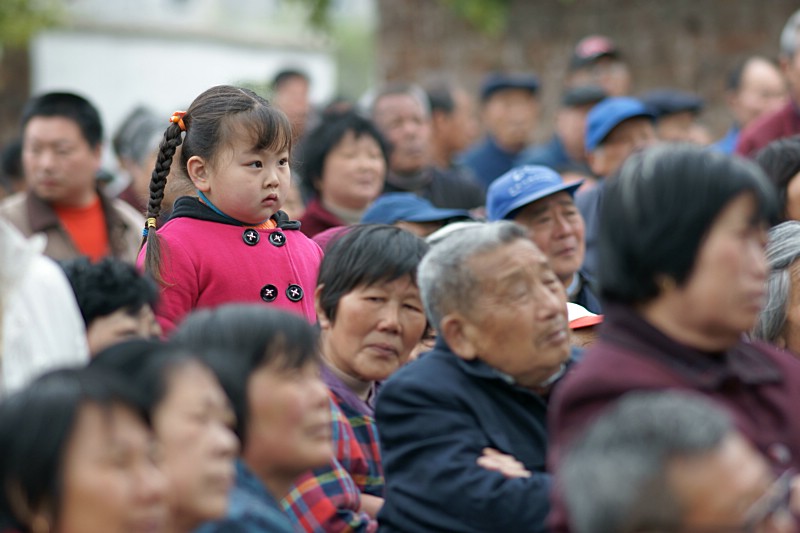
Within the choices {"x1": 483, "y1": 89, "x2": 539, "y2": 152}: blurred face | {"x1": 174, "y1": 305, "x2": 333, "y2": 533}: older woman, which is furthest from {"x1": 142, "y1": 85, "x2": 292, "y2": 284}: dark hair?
{"x1": 483, "y1": 89, "x2": 539, "y2": 152}: blurred face

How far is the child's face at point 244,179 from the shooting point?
4.70m

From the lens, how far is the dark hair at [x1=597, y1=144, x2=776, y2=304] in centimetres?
289

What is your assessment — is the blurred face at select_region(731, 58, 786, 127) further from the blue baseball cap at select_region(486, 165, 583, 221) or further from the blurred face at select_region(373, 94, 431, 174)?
the blue baseball cap at select_region(486, 165, 583, 221)

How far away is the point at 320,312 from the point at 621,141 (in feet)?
12.8

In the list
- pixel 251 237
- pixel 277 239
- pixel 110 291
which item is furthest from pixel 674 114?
pixel 110 291

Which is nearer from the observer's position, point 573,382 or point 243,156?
point 573,382

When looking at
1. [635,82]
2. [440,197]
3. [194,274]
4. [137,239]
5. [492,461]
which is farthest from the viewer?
[635,82]

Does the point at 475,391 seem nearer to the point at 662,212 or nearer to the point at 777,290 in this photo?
the point at 662,212

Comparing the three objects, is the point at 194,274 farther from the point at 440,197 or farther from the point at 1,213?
the point at 440,197

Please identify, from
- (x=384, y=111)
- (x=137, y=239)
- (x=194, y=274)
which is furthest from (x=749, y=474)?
(x=384, y=111)

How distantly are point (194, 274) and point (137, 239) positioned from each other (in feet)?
7.40

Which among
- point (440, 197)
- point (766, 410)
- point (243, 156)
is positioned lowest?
point (440, 197)

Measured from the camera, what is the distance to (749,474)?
2.55m

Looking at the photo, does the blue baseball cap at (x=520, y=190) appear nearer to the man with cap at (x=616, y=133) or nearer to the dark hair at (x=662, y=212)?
the man with cap at (x=616, y=133)
